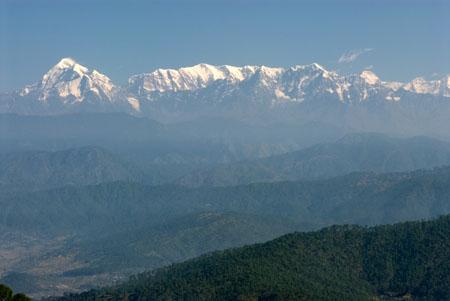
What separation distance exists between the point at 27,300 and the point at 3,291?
4.03 m

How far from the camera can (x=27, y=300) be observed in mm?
136000

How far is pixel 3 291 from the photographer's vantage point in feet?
444
